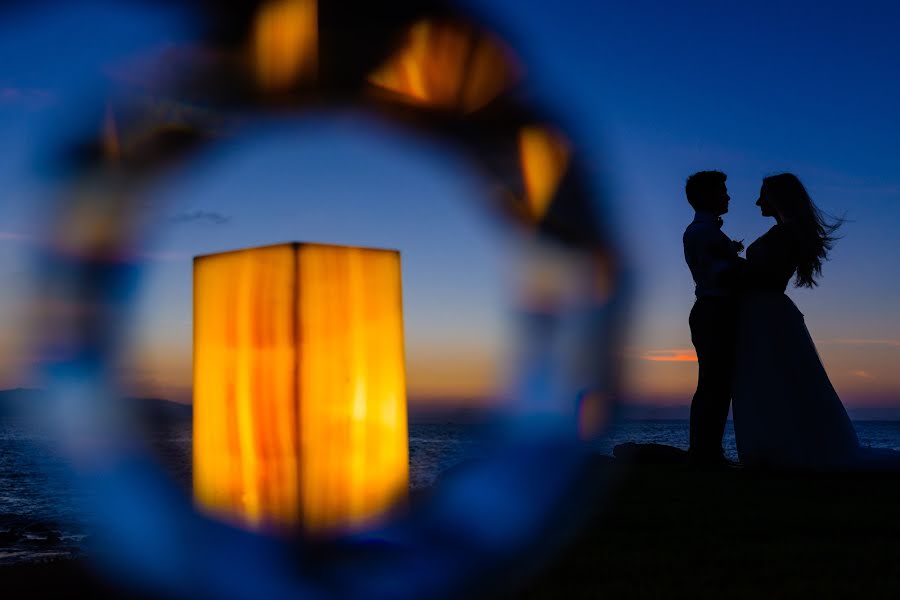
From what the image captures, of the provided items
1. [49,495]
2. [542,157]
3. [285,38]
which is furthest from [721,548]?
[49,495]

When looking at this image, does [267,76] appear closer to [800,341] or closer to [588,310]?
[588,310]

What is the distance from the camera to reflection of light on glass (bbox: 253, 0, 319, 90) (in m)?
4.09

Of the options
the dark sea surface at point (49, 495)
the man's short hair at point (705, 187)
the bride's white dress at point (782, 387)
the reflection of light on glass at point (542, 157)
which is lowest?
the dark sea surface at point (49, 495)

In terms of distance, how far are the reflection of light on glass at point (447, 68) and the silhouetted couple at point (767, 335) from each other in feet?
10.5

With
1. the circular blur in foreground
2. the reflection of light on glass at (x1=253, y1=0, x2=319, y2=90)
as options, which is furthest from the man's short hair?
the reflection of light on glass at (x1=253, y1=0, x2=319, y2=90)

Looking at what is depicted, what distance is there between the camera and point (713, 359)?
279 inches

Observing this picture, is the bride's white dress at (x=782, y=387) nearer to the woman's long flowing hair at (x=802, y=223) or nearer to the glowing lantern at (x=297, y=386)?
the woman's long flowing hair at (x=802, y=223)

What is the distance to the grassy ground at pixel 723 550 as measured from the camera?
324 centimetres

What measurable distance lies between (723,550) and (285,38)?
3149mm

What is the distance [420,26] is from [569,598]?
2.66 meters

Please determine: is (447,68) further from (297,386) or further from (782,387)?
(782,387)

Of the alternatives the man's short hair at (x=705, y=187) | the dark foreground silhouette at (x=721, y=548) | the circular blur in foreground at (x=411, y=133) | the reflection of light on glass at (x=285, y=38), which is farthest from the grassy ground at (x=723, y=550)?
the reflection of light on glass at (x=285, y=38)

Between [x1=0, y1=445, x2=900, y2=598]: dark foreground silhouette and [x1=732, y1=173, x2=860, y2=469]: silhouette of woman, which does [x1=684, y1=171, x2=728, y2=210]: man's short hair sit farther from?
[x1=0, y1=445, x2=900, y2=598]: dark foreground silhouette

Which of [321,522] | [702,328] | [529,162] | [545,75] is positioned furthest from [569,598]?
[702,328]
